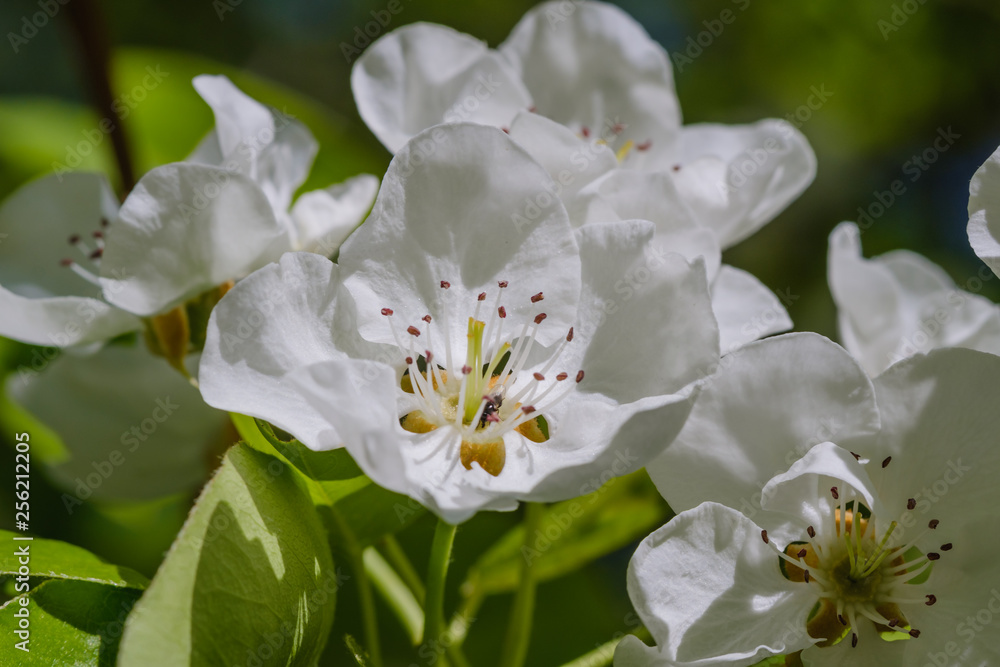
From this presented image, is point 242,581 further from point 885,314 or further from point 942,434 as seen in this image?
point 885,314

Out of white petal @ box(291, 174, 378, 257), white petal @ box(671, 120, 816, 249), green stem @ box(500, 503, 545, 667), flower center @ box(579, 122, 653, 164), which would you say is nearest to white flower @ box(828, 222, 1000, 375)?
white petal @ box(671, 120, 816, 249)

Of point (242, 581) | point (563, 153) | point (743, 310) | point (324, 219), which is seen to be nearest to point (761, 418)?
point (743, 310)

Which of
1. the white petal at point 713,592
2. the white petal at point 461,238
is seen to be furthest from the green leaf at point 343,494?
the white petal at point 713,592

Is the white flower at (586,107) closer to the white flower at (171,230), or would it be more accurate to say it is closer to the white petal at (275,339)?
the white flower at (171,230)

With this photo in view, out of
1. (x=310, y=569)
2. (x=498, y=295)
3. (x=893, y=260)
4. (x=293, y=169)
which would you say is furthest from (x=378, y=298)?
(x=893, y=260)

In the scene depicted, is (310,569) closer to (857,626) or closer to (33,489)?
(857,626)
